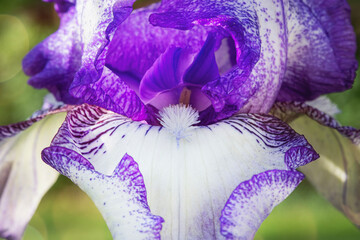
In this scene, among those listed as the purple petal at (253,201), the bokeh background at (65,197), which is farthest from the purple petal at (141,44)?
the bokeh background at (65,197)

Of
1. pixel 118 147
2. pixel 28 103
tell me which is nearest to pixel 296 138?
pixel 118 147

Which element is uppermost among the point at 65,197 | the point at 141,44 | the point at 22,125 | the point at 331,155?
the point at 141,44

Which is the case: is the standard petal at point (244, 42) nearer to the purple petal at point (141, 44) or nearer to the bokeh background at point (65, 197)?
the purple petal at point (141, 44)

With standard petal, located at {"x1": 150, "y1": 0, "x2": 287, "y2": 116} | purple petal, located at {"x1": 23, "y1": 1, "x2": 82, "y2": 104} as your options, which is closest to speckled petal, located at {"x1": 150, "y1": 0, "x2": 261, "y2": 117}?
standard petal, located at {"x1": 150, "y1": 0, "x2": 287, "y2": 116}

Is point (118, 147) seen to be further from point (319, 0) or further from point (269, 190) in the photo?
point (319, 0)

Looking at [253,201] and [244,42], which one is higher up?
[244,42]

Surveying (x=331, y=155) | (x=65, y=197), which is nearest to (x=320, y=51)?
(x=331, y=155)

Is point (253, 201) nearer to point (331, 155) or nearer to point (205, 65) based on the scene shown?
point (205, 65)
